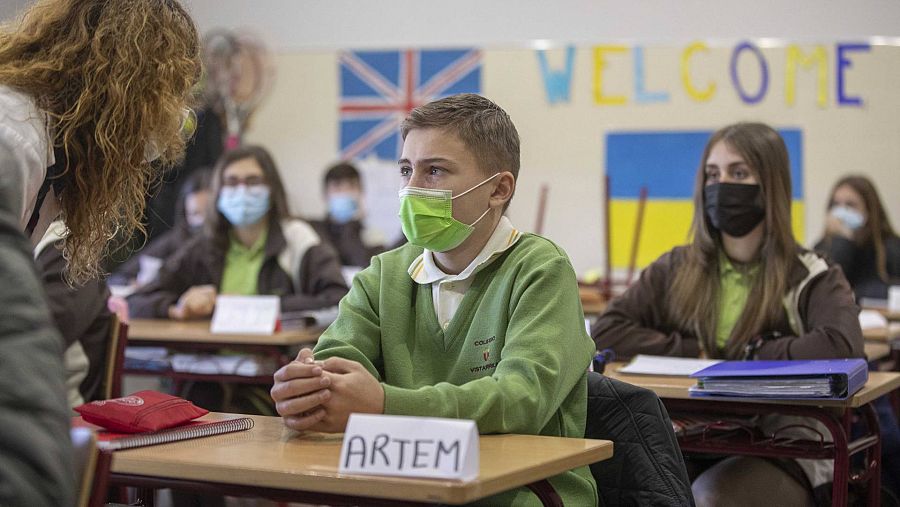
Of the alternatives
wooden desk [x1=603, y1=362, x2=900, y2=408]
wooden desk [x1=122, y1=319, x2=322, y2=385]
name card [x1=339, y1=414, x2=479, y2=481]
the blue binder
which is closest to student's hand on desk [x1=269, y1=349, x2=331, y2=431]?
name card [x1=339, y1=414, x2=479, y2=481]

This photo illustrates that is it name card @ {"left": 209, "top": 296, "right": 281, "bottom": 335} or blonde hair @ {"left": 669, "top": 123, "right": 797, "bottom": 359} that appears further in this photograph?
name card @ {"left": 209, "top": 296, "right": 281, "bottom": 335}

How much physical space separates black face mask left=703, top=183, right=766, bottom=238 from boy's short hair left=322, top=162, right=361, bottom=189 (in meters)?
3.83

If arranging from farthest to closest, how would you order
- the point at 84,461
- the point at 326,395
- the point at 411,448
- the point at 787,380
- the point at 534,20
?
the point at 534,20, the point at 787,380, the point at 326,395, the point at 411,448, the point at 84,461

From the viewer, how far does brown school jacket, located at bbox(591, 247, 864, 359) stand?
2660 mm

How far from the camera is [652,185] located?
641cm

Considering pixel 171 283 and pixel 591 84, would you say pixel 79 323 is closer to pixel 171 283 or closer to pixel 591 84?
pixel 171 283

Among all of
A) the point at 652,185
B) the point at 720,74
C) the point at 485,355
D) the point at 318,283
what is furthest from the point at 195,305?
the point at 720,74

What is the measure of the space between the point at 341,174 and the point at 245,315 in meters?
2.84

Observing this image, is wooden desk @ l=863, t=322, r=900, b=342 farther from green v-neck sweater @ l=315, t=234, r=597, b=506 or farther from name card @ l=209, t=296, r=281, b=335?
green v-neck sweater @ l=315, t=234, r=597, b=506

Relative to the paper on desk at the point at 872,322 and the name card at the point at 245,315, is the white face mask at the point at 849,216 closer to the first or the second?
the paper on desk at the point at 872,322

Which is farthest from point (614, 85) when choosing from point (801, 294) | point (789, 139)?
point (801, 294)

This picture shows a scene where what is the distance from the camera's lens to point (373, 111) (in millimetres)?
6961

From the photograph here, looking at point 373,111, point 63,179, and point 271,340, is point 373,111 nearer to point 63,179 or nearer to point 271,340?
point 271,340

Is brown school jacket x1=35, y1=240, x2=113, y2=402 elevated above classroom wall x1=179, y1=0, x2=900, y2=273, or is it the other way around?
classroom wall x1=179, y1=0, x2=900, y2=273
